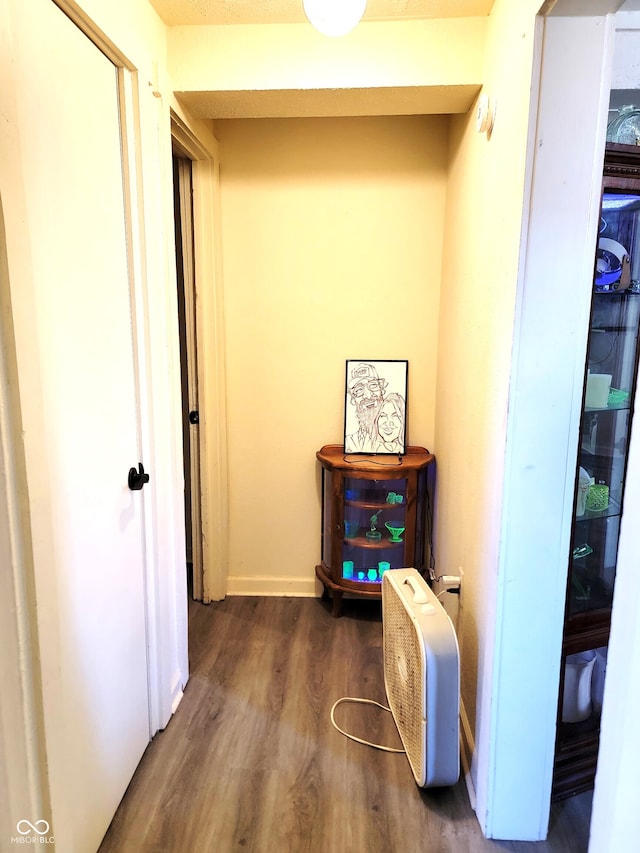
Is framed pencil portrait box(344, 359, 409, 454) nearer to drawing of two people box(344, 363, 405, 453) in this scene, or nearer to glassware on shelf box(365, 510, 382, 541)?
drawing of two people box(344, 363, 405, 453)

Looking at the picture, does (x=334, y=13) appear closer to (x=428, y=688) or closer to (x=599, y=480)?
(x=599, y=480)

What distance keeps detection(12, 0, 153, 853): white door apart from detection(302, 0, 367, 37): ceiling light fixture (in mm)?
564

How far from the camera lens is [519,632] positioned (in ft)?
4.43

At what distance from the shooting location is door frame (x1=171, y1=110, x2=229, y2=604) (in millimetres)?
2301

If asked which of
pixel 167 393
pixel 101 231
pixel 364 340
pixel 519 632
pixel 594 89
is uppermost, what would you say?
pixel 594 89

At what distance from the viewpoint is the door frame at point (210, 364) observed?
90.6 inches

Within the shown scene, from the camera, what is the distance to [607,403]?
61.4 inches

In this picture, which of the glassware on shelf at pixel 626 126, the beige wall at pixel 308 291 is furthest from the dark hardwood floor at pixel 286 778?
the glassware on shelf at pixel 626 126

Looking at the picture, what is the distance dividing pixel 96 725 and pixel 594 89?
1941mm

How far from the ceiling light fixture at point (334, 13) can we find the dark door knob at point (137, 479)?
4.20ft

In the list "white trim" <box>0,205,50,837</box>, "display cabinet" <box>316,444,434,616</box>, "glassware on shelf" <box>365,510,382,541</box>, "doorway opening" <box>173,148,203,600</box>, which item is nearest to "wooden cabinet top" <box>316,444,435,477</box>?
"display cabinet" <box>316,444,434,616</box>

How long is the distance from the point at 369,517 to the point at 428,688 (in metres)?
1.10

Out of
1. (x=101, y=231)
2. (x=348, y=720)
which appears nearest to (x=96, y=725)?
(x=348, y=720)

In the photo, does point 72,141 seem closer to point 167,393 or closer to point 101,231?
point 101,231
